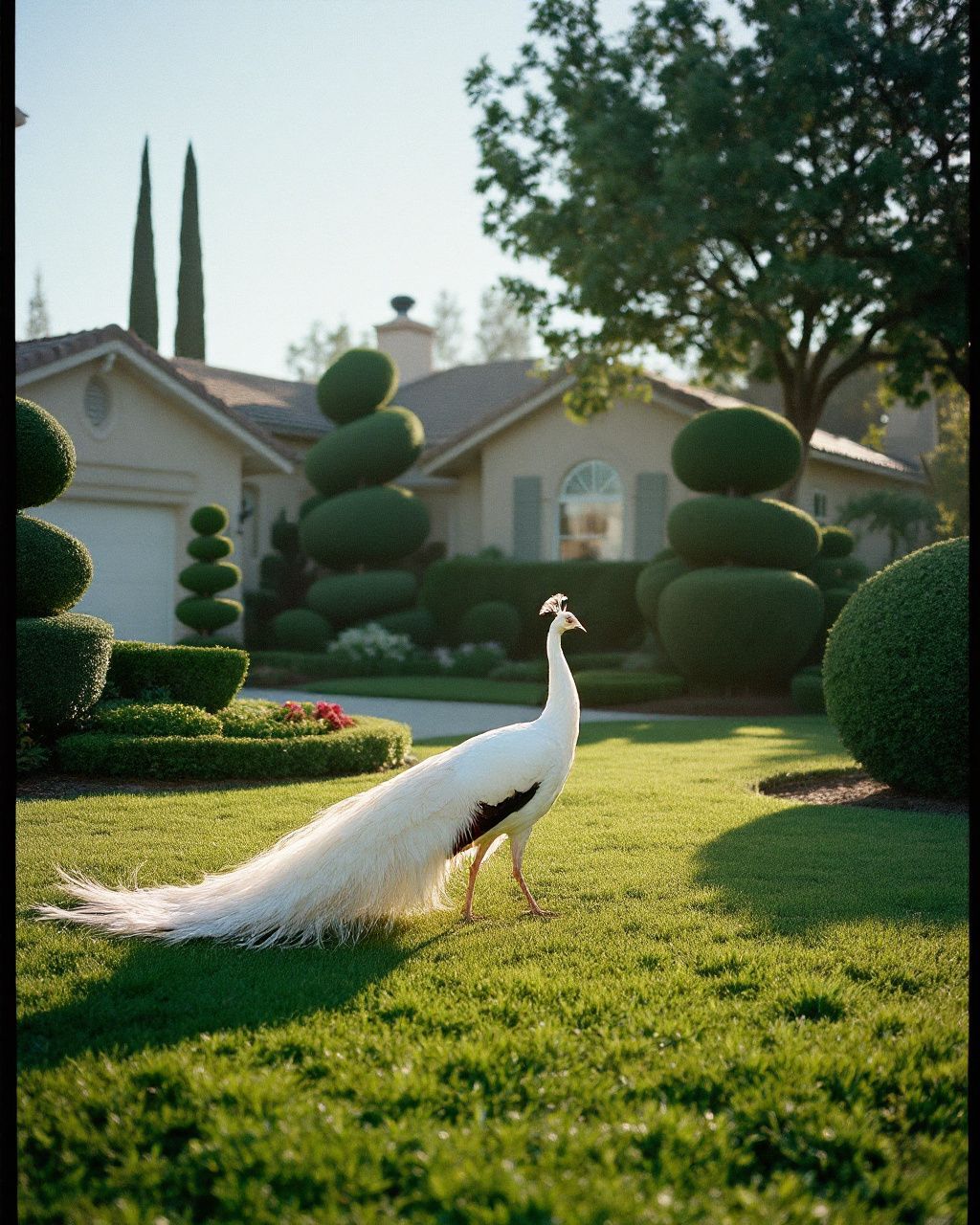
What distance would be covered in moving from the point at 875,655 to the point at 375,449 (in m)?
15.2

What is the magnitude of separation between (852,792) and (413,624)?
1366 centimetres

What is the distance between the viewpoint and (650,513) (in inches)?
877

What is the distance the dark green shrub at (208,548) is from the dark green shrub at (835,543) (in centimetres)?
973

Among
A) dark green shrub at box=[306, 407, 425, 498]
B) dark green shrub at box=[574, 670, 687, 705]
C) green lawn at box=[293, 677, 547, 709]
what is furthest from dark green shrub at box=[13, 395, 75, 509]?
dark green shrub at box=[306, 407, 425, 498]

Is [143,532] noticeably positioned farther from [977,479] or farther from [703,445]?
[977,479]

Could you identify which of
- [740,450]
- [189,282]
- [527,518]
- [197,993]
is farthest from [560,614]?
[189,282]

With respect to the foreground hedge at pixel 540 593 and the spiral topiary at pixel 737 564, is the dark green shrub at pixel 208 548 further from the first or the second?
the spiral topiary at pixel 737 564

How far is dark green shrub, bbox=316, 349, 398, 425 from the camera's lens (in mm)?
22469

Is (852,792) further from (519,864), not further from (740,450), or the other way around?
(740,450)

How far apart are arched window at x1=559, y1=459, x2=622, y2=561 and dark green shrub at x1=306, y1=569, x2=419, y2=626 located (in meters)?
3.58

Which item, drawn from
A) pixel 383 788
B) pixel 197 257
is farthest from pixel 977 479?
pixel 197 257

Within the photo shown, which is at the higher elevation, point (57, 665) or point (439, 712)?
point (57, 665)

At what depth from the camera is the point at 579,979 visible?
4211 millimetres

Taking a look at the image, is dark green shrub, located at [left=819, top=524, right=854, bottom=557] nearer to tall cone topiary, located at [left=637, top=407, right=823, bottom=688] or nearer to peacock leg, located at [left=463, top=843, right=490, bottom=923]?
tall cone topiary, located at [left=637, top=407, right=823, bottom=688]
